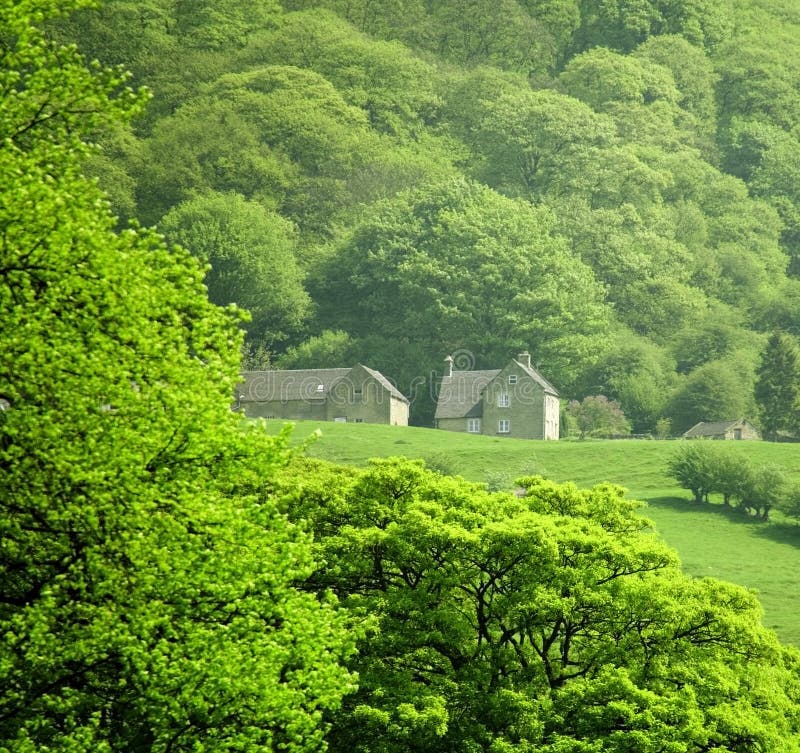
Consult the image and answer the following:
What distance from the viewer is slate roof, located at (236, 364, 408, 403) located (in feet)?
378

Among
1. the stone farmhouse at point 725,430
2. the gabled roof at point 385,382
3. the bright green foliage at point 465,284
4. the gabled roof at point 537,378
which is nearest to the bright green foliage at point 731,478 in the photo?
the gabled roof at point 537,378

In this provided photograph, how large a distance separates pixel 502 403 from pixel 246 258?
29.1 m

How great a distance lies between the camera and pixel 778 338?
116125mm

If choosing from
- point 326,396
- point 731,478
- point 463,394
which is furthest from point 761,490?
point 326,396

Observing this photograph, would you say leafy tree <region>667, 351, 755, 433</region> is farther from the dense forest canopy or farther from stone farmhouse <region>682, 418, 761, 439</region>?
stone farmhouse <region>682, 418, 761, 439</region>

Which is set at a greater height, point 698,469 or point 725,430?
point 725,430

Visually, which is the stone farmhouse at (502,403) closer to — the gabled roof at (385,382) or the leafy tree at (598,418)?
the leafy tree at (598,418)

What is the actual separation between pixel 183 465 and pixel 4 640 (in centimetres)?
373

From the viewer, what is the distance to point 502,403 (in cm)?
11294

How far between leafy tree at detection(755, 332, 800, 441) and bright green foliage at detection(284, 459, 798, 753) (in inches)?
3074

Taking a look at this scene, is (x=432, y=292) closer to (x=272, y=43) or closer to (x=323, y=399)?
(x=323, y=399)

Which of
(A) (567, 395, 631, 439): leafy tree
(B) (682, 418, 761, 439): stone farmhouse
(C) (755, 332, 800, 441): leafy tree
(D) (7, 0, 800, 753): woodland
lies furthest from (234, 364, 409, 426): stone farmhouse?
(D) (7, 0, 800, 753): woodland

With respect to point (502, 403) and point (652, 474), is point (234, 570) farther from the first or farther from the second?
point (502, 403)

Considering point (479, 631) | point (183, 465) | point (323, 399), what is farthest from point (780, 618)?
point (323, 399)
